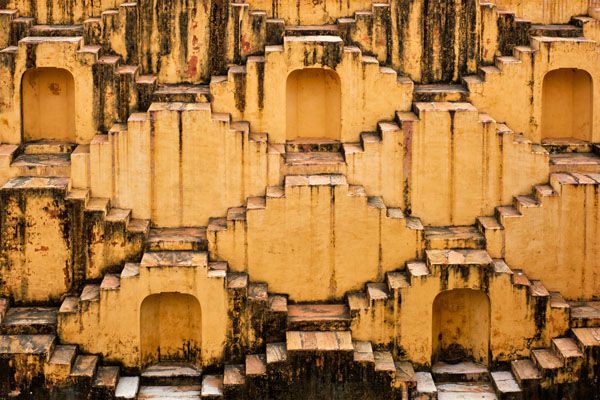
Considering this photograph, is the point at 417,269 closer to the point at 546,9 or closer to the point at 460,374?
the point at 460,374

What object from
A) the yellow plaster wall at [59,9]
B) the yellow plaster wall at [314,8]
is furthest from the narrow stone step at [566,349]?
the yellow plaster wall at [59,9]

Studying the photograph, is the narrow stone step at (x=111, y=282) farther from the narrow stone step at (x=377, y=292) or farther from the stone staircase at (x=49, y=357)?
the narrow stone step at (x=377, y=292)

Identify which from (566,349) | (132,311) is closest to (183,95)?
(132,311)

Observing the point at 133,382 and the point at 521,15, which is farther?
the point at 521,15

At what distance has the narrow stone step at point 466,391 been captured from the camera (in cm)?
2489

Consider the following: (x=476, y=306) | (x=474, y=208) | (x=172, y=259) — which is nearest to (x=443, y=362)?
(x=476, y=306)

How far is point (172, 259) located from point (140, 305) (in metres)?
0.93

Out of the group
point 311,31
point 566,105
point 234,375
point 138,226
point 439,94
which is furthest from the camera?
point 566,105

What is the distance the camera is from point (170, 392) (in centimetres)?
2500

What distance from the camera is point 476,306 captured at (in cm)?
2567

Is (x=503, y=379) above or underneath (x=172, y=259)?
underneath

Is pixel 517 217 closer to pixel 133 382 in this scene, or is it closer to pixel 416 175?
pixel 416 175

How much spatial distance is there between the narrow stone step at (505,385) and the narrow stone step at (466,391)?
0.52ft

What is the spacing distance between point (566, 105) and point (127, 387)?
933 centimetres
